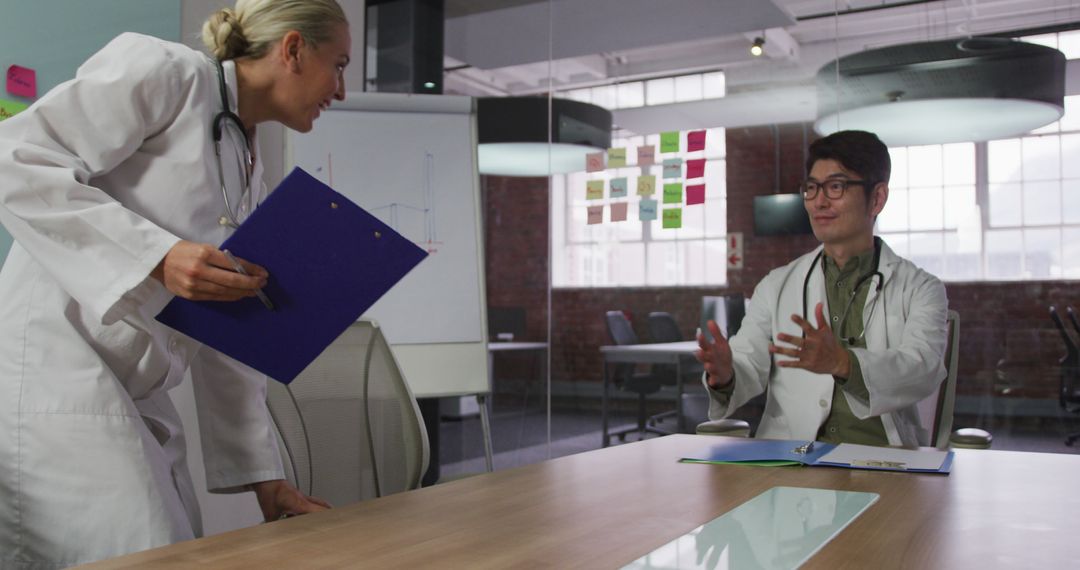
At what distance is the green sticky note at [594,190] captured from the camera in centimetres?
466

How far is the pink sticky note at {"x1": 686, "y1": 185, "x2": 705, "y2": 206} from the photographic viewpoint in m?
4.32

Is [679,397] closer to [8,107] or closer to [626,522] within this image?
[8,107]

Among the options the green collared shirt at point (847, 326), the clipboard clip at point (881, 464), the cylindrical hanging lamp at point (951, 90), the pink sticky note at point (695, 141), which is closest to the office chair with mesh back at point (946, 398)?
the green collared shirt at point (847, 326)

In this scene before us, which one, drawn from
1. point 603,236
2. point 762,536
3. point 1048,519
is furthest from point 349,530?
point 603,236

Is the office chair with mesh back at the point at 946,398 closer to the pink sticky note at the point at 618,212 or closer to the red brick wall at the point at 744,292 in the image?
the red brick wall at the point at 744,292

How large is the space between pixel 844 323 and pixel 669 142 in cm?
223

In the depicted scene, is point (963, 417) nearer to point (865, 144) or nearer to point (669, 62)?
point (865, 144)

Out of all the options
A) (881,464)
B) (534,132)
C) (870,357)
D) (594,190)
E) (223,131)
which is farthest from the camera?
(534,132)

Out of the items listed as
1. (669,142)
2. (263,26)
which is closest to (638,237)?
(669,142)

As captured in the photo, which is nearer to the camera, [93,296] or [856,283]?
[93,296]

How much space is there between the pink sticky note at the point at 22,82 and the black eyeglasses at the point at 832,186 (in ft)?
7.53

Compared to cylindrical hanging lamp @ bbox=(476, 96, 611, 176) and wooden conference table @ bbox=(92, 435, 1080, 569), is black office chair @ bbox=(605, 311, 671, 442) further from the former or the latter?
wooden conference table @ bbox=(92, 435, 1080, 569)

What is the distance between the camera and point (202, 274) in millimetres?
1145

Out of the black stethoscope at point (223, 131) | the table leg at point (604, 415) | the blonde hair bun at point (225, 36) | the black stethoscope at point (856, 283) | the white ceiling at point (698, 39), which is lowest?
the table leg at point (604, 415)
